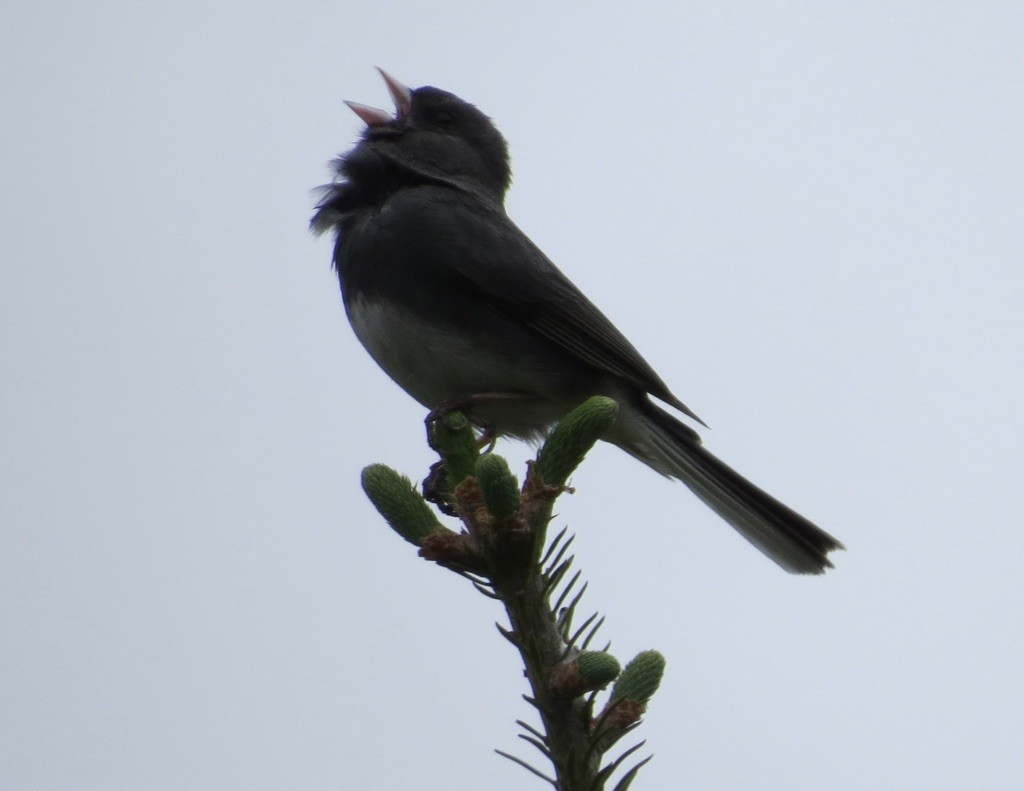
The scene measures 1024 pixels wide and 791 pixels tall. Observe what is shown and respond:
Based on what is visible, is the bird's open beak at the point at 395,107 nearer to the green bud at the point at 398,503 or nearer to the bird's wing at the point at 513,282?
the bird's wing at the point at 513,282

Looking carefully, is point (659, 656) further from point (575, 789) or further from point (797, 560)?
point (797, 560)

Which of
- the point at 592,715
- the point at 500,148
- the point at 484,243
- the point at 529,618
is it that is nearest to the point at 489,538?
the point at 529,618

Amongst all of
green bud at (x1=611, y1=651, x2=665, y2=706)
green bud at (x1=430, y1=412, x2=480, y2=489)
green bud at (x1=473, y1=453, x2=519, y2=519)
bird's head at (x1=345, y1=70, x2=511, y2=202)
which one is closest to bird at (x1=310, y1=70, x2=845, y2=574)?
bird's head at (x1=345, y1=70, x2=511, y2=202)

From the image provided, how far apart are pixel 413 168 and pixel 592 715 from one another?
8.53ft

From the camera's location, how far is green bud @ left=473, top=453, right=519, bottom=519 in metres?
1.67

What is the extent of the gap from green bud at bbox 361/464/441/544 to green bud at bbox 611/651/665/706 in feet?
1.34

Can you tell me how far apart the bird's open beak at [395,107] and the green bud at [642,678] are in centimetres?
303

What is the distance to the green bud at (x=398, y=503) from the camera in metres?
1.82

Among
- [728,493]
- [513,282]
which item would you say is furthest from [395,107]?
[728,493]

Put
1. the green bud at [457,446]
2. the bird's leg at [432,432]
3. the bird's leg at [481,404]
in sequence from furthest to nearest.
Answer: the bird's leg at [481,404] → the bird's leg at [432,432] → the green bud at [457,446]

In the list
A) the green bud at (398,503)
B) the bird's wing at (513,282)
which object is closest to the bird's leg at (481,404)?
the bird's wing at (513,282)

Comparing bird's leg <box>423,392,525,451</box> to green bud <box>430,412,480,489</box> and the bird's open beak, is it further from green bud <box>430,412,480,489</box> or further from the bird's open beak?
the bird's open beak

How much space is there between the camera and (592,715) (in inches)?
63.1

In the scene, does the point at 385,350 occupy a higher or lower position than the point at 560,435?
higher
